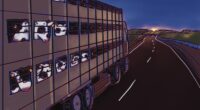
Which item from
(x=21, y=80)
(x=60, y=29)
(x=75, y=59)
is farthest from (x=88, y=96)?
(x=21, y=80)

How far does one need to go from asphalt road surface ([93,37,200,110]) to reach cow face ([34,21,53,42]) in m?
7.11

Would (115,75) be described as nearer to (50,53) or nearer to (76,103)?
(76,103)

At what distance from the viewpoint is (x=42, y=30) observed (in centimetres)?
984

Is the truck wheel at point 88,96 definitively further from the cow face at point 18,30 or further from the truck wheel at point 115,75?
the truck wheel at point 115,75

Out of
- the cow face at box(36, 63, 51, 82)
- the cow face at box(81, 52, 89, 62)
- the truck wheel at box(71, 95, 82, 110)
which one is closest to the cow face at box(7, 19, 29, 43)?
the cow face at box(36, 63, 51, 82)

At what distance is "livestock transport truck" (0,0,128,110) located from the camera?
323 inches

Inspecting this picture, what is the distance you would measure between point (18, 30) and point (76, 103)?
16.5 ft

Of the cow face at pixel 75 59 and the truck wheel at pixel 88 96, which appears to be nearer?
the cow face at pixel 75 59

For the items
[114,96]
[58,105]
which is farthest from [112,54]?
[58,105]

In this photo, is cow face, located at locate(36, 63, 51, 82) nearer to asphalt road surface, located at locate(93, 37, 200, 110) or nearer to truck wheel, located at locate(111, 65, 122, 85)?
asphalt road surface, located at locate(93, 37, 200, 110)

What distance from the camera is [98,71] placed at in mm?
16469

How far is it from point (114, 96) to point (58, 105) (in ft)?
27.5

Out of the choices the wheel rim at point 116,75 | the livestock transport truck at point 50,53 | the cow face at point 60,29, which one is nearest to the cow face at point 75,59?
the livestock transport truck at point 50,53

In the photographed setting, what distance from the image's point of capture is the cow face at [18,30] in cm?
816
